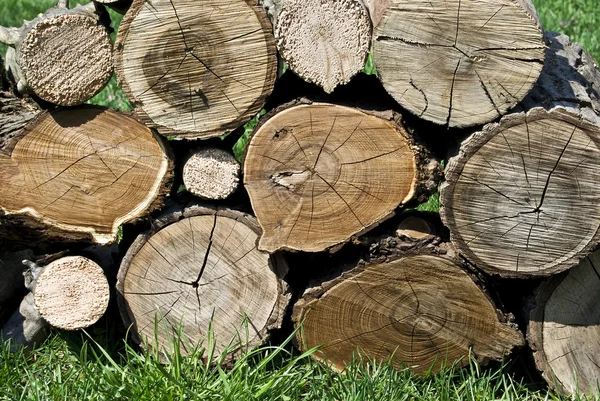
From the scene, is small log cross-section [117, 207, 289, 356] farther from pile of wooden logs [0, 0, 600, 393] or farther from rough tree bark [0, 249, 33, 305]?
rough tree bark [0, 249, 33, 305]

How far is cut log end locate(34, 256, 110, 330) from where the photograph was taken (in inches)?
137

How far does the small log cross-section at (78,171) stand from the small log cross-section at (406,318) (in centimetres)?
84

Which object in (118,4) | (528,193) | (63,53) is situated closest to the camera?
(528,193)

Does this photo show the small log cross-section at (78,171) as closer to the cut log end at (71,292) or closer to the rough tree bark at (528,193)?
the cut log end at (71,292)

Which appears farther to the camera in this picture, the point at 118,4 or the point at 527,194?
the point at 118,4

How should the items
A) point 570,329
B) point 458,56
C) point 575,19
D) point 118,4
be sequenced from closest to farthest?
point 458,56
point 118,4
point 570,329
point 575,19

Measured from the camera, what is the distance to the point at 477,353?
3.54 m

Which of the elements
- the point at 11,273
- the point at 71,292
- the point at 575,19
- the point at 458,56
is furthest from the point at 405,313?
the point at 575,19

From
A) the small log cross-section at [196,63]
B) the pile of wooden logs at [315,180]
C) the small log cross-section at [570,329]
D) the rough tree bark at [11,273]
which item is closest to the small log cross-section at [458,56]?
the pile of wooden logs at [315,180]

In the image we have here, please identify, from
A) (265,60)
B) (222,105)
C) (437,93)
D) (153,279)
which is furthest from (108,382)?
(437,93)

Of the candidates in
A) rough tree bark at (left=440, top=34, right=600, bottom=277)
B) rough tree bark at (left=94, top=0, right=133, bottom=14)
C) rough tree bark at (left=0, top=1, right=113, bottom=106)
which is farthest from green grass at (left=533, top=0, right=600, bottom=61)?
rough tree bark at (left=0, top=1, right=113, bottom=106)

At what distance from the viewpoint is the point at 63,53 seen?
3.30m

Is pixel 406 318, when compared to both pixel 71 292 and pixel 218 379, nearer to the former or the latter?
pixel 218 379

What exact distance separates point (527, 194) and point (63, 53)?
1.88m
